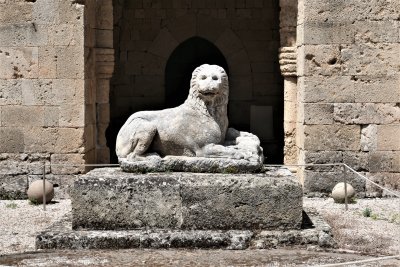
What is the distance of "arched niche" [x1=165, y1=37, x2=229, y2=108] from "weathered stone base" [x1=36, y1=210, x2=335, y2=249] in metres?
7.51

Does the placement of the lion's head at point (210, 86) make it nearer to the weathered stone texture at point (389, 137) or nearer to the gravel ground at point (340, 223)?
the gravel ground at point (340, 223)

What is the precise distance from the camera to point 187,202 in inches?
262

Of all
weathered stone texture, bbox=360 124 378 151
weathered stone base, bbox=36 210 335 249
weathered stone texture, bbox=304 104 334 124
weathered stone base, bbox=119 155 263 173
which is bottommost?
weathered stone base, bbox=36 210 335 249

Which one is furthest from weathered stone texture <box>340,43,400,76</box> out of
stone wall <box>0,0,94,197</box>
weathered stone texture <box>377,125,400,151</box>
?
stone wall <box>0,0,94,197</box>

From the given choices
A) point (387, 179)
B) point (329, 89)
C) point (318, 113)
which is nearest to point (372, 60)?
point (329, 89)

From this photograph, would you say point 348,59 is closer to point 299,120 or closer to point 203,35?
point 299,120

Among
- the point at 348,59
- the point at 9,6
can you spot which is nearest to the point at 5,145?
the point at 9,6

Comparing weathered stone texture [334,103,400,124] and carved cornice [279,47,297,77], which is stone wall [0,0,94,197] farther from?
weathered stone texture [334,103,400,124]

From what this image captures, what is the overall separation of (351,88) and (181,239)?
433cm

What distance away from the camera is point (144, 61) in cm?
1381

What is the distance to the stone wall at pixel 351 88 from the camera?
32.8ft

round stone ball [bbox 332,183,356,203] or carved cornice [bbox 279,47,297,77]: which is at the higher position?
carved cornice [bbox 279,47,297,77]

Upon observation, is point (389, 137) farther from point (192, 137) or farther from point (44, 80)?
point (44, 80)

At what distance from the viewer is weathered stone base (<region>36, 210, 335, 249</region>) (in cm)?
649
